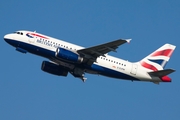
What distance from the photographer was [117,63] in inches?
1612

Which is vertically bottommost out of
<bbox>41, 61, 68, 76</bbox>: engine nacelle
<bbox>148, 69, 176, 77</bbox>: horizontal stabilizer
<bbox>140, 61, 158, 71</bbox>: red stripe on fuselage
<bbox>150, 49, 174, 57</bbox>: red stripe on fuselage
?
<bbox>41, 61, 68, 76</bbox>: engine nacelle

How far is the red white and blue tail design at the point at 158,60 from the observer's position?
136ft

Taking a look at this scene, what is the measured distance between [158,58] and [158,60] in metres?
0.41

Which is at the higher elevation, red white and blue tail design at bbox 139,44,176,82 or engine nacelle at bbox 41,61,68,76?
red white and blue tail design at bbox 139,44,176,82

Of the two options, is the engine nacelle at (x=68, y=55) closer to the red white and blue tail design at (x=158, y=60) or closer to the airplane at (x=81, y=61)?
the airplane at (x=81, y=61)

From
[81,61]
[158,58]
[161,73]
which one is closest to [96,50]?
[81,61]

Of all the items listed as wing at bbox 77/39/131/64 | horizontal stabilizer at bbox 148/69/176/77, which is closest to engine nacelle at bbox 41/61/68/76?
wing at bbox 77/39/131/64

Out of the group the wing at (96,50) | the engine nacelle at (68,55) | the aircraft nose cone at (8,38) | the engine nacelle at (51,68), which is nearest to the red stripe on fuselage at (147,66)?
the wing at (96,50)

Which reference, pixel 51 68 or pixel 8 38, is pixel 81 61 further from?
pixel 8 38

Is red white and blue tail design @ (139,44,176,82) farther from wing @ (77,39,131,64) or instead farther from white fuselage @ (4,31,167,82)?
wing @ (77,39,131,64)

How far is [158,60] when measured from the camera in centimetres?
4431

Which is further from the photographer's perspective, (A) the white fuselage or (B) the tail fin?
(B) the tail fin

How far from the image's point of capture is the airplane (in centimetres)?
3841

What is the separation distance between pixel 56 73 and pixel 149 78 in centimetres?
1410
